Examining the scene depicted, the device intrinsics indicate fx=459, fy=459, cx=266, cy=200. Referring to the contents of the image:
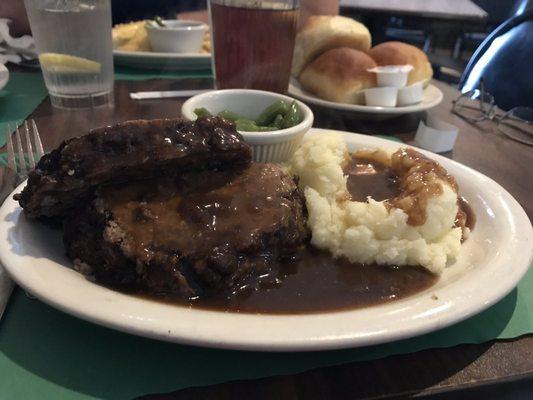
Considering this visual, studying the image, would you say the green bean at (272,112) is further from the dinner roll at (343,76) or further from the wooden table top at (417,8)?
the wooden table top at (417,8)

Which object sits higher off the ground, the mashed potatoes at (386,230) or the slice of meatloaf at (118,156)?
the slice of meatloaf at (118,156)

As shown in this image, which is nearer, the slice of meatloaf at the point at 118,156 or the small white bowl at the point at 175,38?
the slice of meatloaf at the point at 118,156

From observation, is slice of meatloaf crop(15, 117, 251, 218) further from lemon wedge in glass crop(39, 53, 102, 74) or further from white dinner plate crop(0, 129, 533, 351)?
lemon wedge in glass crop(39, 53, 102, 74)

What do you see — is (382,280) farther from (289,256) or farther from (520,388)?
(520,388)

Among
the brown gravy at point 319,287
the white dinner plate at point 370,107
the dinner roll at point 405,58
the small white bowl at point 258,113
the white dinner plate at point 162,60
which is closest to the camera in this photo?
the brown gravy at point 319,287

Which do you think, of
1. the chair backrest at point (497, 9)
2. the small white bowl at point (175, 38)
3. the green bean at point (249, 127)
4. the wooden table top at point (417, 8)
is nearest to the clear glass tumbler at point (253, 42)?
the small white bowl at point (175, 38)

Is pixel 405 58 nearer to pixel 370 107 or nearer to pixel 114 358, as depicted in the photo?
pixel 370 107

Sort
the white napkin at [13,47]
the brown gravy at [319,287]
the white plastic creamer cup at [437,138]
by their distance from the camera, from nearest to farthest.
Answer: the brown gravy at [319,287]
the white plastic creamer cup at [437,138]
the white napkin at [13,47]

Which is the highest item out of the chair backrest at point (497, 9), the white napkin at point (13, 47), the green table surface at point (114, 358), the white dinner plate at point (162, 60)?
the green table surface at point (114, 358)
